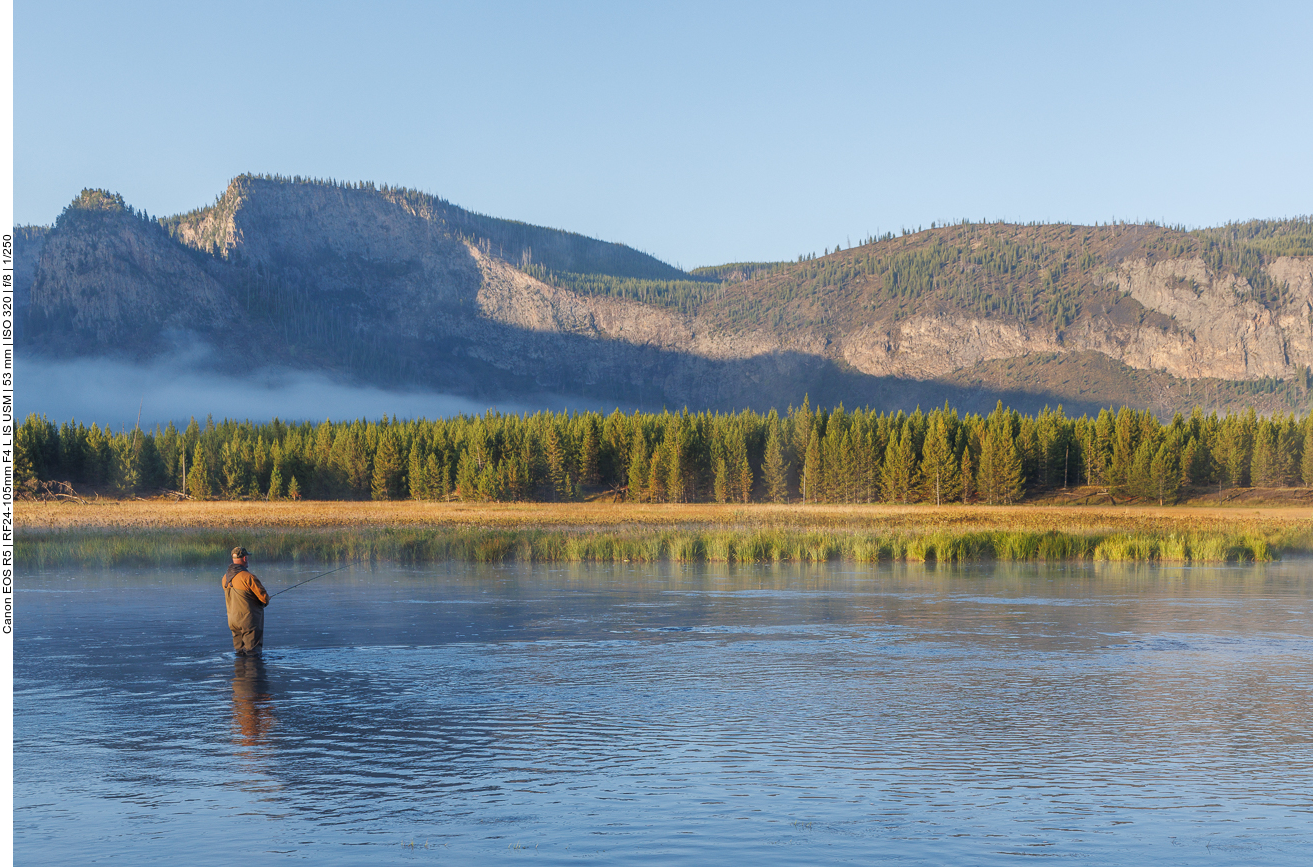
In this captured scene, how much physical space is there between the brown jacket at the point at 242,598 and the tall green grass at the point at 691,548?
25560 mm

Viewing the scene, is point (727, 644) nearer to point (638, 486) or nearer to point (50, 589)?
point (50, 589)

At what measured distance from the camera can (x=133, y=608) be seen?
31016mm

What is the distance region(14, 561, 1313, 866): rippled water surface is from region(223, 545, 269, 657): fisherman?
42 cm

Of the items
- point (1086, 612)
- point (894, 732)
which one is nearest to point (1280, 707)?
point (894, 732)

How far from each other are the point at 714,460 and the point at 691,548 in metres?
101

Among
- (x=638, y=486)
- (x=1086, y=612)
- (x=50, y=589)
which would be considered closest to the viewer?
(x=1086, y=612)

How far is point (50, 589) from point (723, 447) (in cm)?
12084

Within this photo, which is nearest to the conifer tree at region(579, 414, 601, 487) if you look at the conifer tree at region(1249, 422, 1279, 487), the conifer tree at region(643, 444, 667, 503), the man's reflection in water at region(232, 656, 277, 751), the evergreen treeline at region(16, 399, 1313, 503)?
the evergreen treeline at region(16, 399, 1313, 503)

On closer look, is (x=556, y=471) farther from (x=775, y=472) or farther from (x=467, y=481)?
(x=775, y=472)

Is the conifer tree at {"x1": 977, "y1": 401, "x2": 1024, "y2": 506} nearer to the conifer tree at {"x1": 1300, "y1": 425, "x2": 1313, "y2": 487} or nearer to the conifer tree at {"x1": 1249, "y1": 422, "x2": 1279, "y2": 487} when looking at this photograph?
the conifer tree at {"x1": 1249, "y1": 422, "x2": 1279, "y2": 487}

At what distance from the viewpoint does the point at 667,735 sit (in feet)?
53.3

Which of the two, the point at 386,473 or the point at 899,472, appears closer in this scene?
the point at 899,472

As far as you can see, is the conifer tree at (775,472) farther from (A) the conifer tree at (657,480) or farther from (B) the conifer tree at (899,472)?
(A) the conifer tree at (657,480)

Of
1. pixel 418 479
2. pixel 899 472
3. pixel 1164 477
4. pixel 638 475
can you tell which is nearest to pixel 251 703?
pixel 899 472
